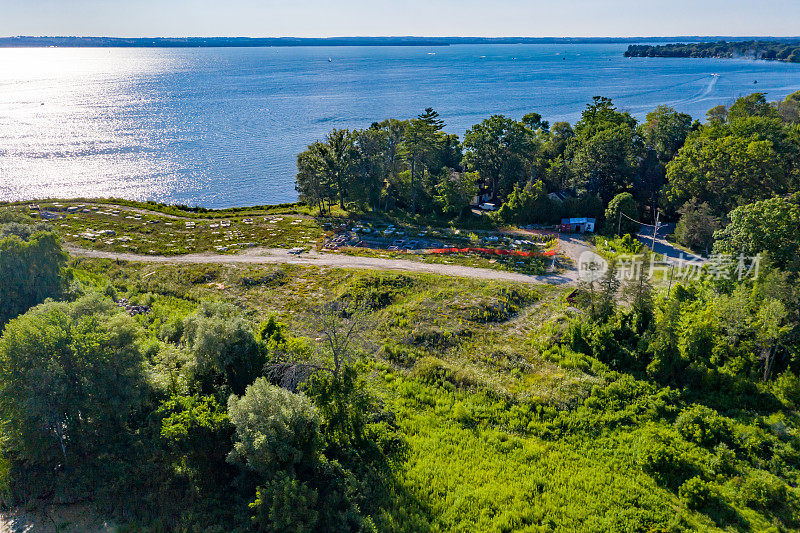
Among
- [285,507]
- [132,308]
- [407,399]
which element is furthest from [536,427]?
[132,308]

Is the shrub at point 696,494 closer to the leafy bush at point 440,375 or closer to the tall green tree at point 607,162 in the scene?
the leafy bush at point 440,375

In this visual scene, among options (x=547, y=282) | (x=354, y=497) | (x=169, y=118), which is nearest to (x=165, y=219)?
(x=547, y=282)

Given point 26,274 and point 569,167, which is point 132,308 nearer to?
point 26,274

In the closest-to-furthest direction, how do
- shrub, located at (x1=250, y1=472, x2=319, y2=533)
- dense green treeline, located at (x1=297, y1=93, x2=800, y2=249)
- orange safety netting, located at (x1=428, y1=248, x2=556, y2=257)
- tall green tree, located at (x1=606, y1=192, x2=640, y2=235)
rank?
shrub, located at (x1=250, y1=472, x2=319, y2=533) → orange safety netting, located at (x1=428, y1=248, x2=556, y2=257) → dense green treeline, located at (x1=297, y1=93, x2=800, y2=249) → tall green tree, located at (x1=606, y1=192, x2=640, y2=235)

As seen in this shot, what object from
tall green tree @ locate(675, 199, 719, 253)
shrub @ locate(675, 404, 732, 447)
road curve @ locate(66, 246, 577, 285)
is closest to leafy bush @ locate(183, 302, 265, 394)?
road curve @ locate(66, 246, 577, 285)

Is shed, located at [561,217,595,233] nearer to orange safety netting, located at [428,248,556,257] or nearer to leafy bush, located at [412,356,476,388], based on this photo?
orange safety netting, located at [428,248,556,257]
